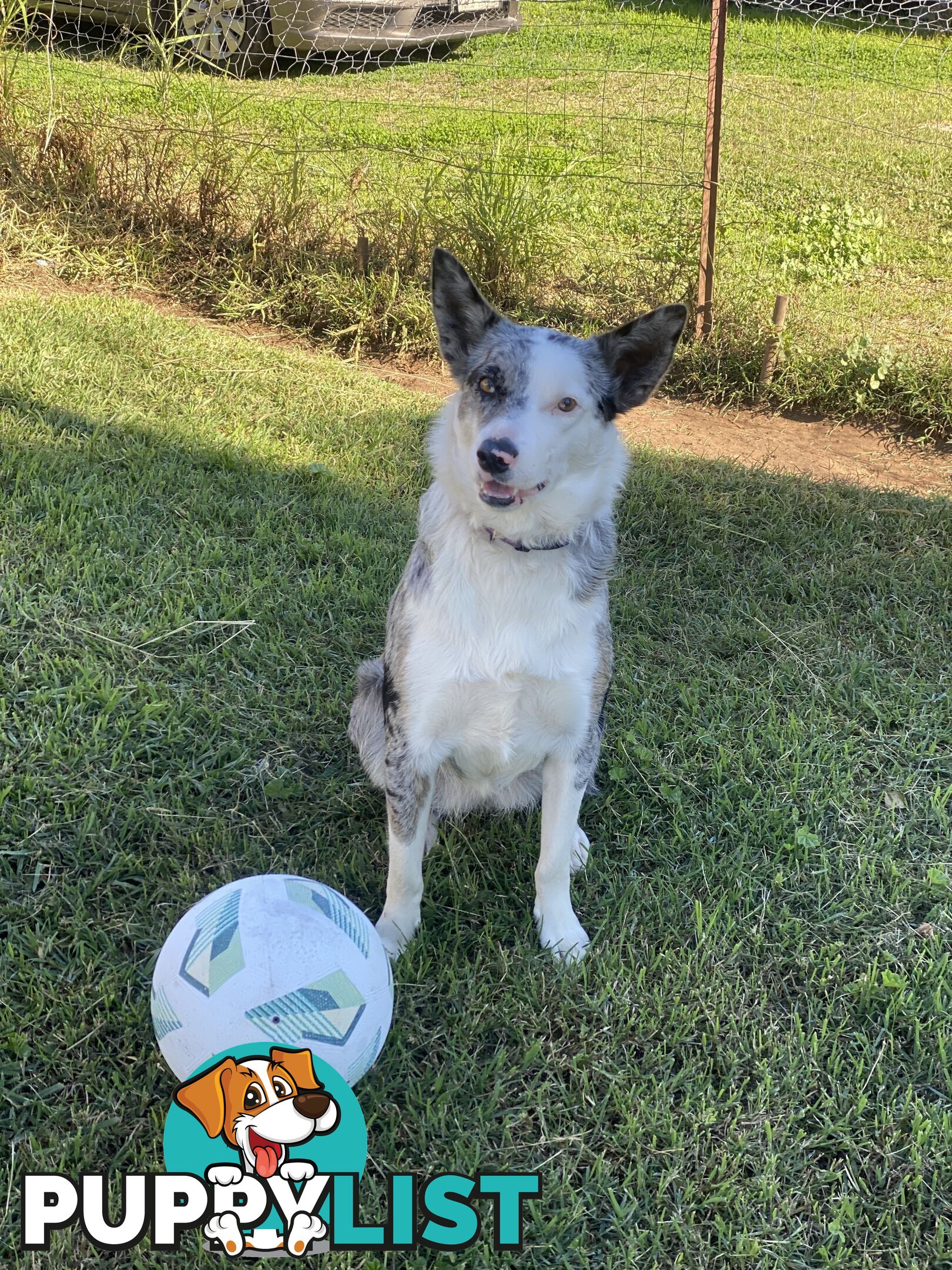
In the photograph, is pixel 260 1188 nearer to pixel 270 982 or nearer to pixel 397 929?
pixel 270 982

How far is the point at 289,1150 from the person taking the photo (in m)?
1.87

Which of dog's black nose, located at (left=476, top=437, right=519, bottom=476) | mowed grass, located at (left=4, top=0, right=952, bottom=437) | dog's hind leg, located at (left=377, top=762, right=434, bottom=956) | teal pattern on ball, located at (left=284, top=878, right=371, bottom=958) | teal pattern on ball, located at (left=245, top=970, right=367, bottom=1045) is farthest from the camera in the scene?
mowed grass, located at (left=4, top=0, right=952, bottom=437)

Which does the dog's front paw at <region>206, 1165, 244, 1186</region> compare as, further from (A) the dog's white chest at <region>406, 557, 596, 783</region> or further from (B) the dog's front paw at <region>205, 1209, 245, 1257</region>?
(A) the dog's white chest at <region>406, 557, 596, 783</region>

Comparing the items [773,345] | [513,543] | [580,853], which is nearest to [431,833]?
[580,853]

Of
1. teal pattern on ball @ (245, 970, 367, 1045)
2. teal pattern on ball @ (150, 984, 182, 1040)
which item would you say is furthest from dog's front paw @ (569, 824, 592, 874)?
teal pattern on ball @ (150, 984, 182, 1040)

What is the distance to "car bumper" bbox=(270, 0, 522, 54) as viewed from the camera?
8078 mm

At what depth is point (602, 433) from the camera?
2.60 meters

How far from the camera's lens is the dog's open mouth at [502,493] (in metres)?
2.40

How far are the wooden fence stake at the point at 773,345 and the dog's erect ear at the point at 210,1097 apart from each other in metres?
5.05

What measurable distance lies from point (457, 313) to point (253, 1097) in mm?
1932

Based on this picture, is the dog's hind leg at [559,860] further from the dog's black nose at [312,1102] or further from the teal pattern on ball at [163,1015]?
the teal pattern on ball at [163,1015]

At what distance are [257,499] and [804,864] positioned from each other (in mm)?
2717

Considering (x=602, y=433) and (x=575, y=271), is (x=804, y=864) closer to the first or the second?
(x=602, y=433)

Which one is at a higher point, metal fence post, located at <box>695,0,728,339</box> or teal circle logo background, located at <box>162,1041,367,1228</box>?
metal fence post, located at <box>695,0,728,339</box>
